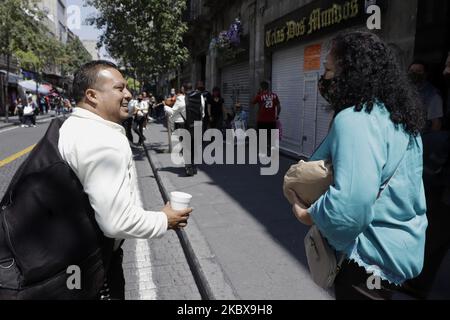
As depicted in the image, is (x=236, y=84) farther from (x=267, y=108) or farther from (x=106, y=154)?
(x=106, y=154)

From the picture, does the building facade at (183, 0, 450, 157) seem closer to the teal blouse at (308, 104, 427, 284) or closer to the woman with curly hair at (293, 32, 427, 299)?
the woman with curly hair at (293, 32, 427, 299)

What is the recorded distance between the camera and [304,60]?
9.98m

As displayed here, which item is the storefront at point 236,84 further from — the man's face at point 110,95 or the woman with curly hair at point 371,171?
the woman with curly hair at point 371,171

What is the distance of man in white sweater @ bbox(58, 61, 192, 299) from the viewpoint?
1.52m

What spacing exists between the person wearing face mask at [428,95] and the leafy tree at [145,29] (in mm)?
8528

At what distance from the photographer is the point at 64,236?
1529 millimetres

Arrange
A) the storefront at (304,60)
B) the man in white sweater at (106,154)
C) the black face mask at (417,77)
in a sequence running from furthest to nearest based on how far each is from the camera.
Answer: the storefront at (304,60), the black face mask at (417,77), the man in white sweater at (106,154)

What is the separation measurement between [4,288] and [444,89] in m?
4.42

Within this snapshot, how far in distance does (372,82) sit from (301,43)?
910 centimetres

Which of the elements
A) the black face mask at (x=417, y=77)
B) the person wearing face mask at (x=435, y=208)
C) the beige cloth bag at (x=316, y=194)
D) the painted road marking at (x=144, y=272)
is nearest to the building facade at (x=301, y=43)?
the beige cloth bag at (x=316, y=194)

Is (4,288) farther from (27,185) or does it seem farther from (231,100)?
(231,100)

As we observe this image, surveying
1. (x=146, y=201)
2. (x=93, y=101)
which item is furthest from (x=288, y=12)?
(x=93, y=101)

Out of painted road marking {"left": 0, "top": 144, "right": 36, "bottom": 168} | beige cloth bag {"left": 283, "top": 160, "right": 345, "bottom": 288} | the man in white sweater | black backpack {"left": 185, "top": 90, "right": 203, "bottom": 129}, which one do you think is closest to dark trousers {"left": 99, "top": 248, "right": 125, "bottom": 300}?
the man in white sweater

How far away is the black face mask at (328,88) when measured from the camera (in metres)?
1.62
